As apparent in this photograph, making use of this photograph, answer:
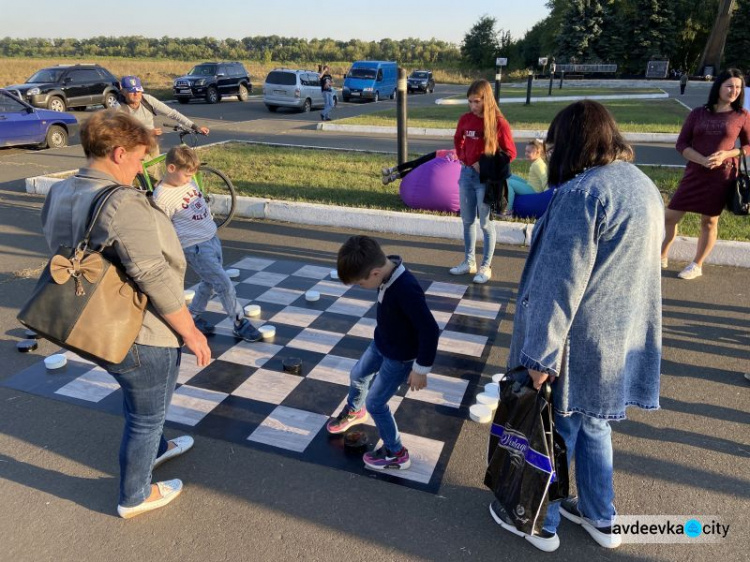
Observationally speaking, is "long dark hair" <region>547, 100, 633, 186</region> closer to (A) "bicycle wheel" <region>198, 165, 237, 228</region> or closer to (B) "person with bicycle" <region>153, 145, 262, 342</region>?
(B) "person with bicycle" <region>153, 145, 262, 342</region>

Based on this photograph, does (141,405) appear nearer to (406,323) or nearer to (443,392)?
(406,323)

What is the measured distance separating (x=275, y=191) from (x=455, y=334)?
15.7 feet

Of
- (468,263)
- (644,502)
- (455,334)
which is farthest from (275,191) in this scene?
(644,502)

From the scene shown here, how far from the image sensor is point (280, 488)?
2973mm

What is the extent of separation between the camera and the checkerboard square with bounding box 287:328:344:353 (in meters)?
4.46

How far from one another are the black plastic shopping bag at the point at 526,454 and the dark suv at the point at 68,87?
20.6 m

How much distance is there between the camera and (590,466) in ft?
8.21

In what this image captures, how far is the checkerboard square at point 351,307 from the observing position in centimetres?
506

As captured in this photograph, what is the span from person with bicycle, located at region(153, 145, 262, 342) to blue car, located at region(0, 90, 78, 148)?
33.9 ft

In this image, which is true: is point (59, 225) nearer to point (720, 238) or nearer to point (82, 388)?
point (82, 388)

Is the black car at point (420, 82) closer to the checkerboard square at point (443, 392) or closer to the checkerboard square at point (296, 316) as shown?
the checkerboard square at point (296, 316)

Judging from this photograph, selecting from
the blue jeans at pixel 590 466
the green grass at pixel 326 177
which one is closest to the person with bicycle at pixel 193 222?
the blue jeans at pixel 590 466

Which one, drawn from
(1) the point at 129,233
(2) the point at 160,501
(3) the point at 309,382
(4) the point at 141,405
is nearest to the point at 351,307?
(3) the point at 309,382

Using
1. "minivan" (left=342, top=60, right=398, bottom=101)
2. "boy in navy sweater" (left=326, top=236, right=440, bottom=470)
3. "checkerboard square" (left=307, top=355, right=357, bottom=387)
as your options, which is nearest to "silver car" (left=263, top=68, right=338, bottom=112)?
"minivan" (left=342, top=60, right=398, bottom=101)
